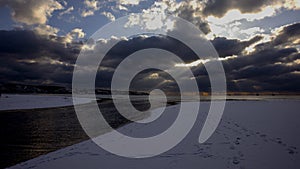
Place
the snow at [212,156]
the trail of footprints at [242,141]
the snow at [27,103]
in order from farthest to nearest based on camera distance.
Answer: the snow at [27,103] → the trail of footprints at [242,141] → the snow at [212,156]

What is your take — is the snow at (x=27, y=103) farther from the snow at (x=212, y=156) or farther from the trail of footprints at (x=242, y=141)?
the trail of footprints at (x=242, y=141)

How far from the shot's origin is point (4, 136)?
14578 millimetres

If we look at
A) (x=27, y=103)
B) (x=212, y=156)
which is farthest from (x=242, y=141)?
(x=27, y=103)

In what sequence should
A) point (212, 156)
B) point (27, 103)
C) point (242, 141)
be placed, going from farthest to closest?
1. point (27, 103)
2. point (242, 141)
3. point (212, 156)

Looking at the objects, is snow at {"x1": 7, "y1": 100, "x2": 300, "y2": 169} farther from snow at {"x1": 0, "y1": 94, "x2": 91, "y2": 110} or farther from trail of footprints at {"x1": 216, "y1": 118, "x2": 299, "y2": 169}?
snow at {"x1": 0, "y1": 94, "x2": 91, "y2": 110}

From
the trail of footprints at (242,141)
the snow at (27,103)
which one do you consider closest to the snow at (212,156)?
the trail of footprints at (242,141)

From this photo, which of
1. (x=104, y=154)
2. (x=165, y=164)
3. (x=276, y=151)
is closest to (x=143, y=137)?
(x=104, y=154)

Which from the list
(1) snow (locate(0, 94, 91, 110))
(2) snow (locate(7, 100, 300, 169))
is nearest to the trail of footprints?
(2) snow (locate(7, 100, 300, 169))

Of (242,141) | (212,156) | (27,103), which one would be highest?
(27,103)

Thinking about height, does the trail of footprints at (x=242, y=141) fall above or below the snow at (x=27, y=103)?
below

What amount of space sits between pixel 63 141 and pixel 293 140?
12.8 metres

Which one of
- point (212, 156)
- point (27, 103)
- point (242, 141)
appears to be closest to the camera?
point (212, 156)

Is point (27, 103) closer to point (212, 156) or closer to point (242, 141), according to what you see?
point (242, 141)

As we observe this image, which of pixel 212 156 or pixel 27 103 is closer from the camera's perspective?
pixel 212 156
